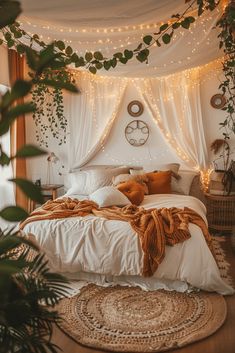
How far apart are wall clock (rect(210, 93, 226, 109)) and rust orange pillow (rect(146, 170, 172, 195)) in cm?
129

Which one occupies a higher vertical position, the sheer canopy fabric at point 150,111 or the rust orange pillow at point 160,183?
the sheer canopy fabric at point 150,111

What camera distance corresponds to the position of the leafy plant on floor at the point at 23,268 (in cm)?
69

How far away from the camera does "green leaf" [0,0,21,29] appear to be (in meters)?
0.78

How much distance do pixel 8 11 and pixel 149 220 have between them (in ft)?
7.75

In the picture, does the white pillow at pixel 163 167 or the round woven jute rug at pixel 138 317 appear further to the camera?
the white pillow at pixel 163 167

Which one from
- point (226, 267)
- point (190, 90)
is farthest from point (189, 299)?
point (190, 90)

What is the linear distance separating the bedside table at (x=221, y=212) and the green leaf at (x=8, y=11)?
3.97 meters

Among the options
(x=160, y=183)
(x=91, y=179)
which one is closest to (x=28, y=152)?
(x=160, y=183)

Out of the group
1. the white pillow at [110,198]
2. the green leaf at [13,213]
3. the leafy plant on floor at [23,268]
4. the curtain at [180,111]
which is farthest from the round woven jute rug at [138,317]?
the curtain at [180,111]

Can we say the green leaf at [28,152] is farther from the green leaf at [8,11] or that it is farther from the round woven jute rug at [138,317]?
the round woven jute rug at [138,317]

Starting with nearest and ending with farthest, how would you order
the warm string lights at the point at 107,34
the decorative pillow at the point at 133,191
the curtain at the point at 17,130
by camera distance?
the warm string lights at the point at 107,34
the decorative pillow at the point at 133,191
the curtain at the point at 17,130

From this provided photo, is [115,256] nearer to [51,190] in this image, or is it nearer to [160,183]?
[160,183]

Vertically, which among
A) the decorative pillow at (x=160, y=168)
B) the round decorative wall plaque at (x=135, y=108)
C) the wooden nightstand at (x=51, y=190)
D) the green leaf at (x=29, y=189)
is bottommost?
the wooden nightstand at (x=51, y=190)

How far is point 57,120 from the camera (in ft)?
16.4
